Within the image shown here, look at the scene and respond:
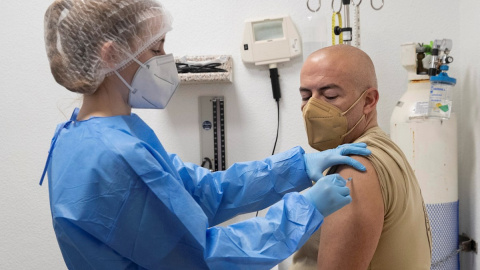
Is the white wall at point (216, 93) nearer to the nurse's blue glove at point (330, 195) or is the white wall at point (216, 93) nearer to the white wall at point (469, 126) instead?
the white wall at point (469, 126)

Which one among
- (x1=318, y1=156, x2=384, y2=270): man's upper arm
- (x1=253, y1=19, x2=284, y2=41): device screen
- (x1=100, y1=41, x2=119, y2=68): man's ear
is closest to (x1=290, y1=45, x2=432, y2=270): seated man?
(x1=318, y1=156, x2=384, y2=270): man's upper arm

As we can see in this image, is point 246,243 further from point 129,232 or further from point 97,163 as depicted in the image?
point 97,163

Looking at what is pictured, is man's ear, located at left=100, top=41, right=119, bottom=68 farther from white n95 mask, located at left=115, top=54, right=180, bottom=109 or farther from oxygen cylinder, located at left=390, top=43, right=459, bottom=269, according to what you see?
oxygen cylinder, located at left=390, top=43, right=459, bottom=269

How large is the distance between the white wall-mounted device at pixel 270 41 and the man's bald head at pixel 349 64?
93 centimetres

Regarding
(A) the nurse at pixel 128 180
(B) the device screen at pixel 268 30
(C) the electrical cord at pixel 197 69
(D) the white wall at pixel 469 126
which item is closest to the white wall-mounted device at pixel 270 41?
Result: (B) the device screen at pixel 268 30

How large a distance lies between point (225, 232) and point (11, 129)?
1.89m

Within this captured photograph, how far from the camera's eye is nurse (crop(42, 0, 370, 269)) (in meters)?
1.16

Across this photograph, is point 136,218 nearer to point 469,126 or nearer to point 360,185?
point 360,185

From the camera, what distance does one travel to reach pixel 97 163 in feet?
3.83

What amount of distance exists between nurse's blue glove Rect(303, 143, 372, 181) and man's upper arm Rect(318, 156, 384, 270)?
0.12 feet

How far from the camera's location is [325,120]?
143 cm

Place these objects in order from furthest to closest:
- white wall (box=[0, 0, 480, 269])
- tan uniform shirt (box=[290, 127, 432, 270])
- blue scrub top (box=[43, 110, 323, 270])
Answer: white wall (box=[0, 0, 480, 269])
tan uniform shirt (box=[290, 127, 432, 270])
blue scrub top (box=[43, 110, 323, 270])

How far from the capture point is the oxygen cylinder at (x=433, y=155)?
203cm

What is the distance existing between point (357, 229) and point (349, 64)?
491 millimetres
